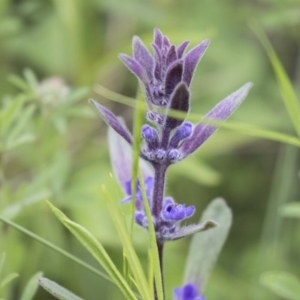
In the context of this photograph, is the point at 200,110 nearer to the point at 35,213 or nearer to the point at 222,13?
the point at 222,13

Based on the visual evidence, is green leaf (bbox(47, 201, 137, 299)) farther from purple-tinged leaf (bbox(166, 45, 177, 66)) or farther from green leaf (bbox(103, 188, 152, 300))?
purple-tinged leaf (bbox(166, 45, 177, 66))

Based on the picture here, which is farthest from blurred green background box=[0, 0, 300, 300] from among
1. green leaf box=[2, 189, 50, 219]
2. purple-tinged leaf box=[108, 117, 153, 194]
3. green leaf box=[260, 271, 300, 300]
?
green leaf box=[260, 271, 300, 300]

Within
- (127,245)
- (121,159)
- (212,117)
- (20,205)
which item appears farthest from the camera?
(20,205)

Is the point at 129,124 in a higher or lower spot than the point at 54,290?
higher

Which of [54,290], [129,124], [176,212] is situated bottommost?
[54,290]

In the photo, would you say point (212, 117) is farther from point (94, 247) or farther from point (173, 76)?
point (94, 247)

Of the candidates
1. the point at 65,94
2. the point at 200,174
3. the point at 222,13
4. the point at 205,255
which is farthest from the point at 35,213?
the point at 222,13

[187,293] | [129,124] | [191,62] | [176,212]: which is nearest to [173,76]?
[191,62]
